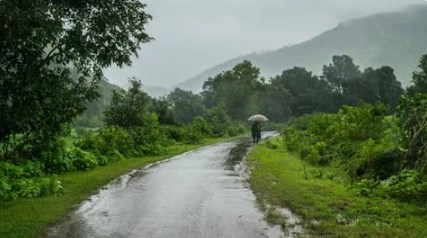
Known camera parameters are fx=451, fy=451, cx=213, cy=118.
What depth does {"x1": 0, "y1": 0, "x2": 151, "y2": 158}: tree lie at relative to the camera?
8.98m

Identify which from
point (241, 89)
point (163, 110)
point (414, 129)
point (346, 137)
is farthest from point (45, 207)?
point (241, 89)

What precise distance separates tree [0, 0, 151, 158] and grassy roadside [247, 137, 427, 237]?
5.33 meters

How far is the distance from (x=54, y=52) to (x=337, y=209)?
24.5 ft

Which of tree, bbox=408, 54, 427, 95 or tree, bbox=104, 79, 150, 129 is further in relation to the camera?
tree, bbox=408, 54, 427, 95

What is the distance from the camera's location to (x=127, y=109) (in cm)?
2808

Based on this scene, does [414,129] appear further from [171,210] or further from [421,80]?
[421,80]

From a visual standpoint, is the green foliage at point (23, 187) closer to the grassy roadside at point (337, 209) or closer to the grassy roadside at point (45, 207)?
the grassy roadside at point (45, 207)

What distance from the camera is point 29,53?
958cm

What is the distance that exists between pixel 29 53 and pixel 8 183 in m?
4.37

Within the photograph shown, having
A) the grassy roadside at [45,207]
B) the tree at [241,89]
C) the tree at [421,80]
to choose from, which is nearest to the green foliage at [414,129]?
the grassy roadside at [45,207]

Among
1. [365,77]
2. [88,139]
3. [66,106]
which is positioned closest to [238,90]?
[365,77]

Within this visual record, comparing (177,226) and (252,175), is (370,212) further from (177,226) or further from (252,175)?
(252,175)

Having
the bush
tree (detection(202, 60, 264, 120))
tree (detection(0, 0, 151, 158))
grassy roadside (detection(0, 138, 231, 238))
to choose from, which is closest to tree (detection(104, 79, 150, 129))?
the bush

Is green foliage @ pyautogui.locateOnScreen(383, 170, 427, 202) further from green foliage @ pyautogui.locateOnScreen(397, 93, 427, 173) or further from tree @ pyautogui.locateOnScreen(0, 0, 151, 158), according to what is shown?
tree @ pyautogui.locateOnScreen(0, 0, 151, 158)
